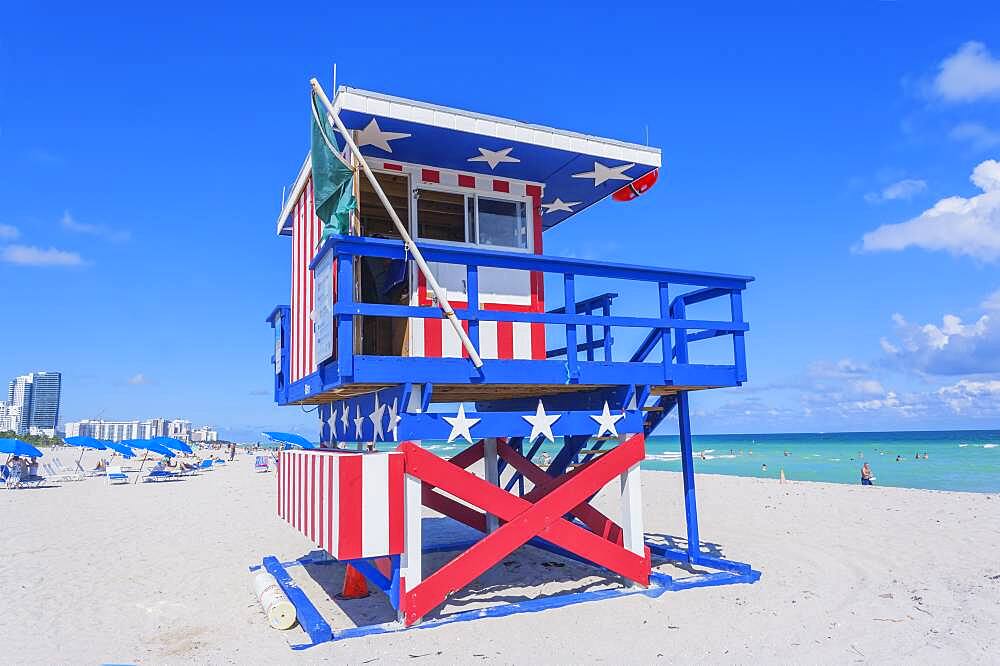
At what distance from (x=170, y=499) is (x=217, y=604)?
1706cm

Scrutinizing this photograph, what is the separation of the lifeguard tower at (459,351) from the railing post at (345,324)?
0.06ft

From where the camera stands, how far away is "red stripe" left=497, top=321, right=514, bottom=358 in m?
8.34

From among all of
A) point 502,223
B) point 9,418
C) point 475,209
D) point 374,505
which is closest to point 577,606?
point 374,505

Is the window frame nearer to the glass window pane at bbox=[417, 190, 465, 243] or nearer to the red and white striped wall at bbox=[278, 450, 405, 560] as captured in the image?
the glass window pane at bbox=[417, 190, 465, 243]

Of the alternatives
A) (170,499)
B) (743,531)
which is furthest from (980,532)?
(170,499)

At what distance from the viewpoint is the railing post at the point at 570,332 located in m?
7.57

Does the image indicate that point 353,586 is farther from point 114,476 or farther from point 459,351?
point 114,476

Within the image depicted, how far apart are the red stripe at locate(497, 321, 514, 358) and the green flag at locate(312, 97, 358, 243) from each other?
2.31 m

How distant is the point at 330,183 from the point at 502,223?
2.55 meters

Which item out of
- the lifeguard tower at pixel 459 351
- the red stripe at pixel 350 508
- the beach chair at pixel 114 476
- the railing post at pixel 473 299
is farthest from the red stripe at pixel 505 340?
the beach chair at pixel 114 476

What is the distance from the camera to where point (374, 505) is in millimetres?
6578

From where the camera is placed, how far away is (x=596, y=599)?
7.66 meters

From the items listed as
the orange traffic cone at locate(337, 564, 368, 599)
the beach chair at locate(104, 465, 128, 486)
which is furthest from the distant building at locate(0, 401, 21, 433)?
the orange traffic cone at locate(337, 564, 368, 599)

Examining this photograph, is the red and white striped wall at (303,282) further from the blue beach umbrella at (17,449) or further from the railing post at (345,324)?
the blue beach umbrella at (17,449)
